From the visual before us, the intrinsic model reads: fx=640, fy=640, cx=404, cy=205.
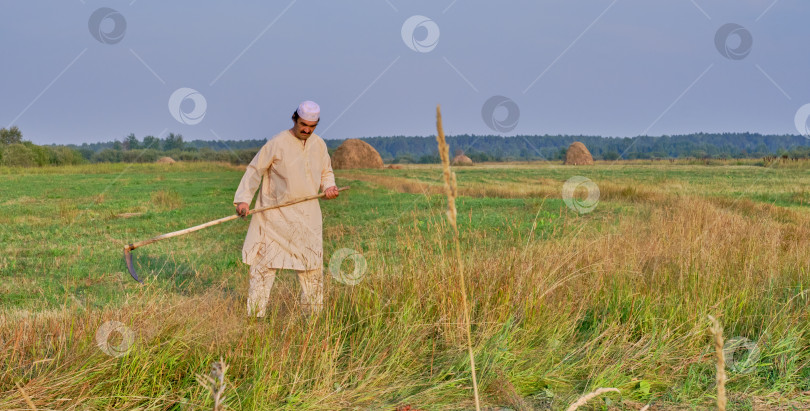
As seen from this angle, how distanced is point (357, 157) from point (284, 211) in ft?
203

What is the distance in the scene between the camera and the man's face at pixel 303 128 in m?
5.57

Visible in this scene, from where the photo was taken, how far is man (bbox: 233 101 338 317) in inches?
226

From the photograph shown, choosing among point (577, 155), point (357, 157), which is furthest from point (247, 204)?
point (577, 155)

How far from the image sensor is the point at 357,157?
67250 millimetres

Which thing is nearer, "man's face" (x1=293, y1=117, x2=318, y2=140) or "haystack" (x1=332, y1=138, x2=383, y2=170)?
"man's face" (x1=293, y1=117, x2=318, y2=140)

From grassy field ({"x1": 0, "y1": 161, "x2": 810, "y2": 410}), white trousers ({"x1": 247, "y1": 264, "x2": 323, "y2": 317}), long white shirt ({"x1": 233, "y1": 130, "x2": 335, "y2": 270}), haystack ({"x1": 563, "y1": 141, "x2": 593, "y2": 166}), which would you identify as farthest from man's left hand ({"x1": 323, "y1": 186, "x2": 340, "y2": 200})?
haystack ({"x1": 563, "y1": 141, "x2": 593, "y2": 166})

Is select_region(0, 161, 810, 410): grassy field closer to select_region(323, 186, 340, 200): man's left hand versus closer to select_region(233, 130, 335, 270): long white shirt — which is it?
select_region(233, 130, 335, 270): long white shirt

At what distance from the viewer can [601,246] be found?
20.6 ft

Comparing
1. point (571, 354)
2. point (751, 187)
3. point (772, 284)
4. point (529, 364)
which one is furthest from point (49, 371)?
point (751, 187)

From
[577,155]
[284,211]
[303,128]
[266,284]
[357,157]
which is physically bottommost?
[266,284]

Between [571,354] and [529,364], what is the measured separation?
0.34 m

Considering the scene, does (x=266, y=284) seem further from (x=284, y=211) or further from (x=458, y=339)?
(x=458, y=339)

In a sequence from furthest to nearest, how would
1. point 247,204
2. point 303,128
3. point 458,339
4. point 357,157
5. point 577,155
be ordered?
point 577,155 < point 357,157 < point 247,204 < point 303,128 < point 458,339

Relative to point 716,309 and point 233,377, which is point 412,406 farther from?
point 716,309
